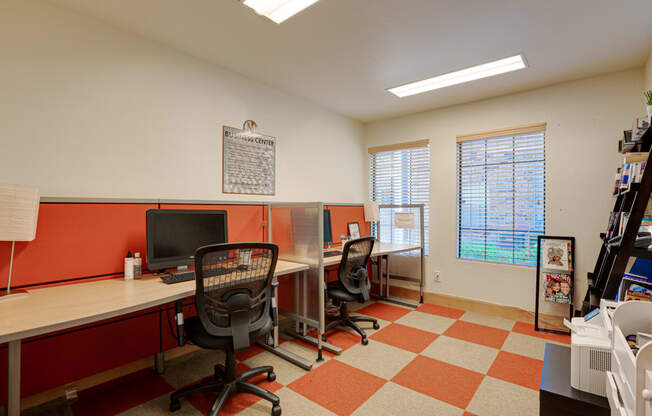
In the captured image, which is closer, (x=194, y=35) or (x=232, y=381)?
(x=232, y=381)

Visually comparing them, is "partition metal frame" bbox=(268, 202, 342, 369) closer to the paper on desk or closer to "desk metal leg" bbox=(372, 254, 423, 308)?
"desk metal leg" bbox=(372, 254, 423, 308)

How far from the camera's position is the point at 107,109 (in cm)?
225

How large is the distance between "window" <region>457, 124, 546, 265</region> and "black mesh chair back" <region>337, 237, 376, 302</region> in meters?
1.68

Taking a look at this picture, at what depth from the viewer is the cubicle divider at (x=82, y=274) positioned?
1.85 m

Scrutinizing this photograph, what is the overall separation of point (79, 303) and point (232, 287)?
75cm

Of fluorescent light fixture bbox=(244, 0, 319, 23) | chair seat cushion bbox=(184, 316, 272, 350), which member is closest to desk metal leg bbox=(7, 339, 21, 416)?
chair seat cushion bbox=(184, 316, 272, 350)

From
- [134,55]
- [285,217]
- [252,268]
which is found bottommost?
[252,268]

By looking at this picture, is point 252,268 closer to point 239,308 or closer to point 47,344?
point 239,308

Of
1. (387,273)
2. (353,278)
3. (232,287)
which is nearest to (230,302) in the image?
(232,287)

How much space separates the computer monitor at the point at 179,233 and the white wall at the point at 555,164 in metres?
2.87

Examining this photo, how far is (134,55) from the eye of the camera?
238 centimetres

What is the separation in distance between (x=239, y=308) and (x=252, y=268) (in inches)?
9.4

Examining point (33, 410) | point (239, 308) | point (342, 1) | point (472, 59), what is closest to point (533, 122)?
point (472, 59)

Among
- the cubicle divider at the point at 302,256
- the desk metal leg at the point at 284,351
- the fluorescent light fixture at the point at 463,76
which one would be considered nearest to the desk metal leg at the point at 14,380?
the desk metal leg at the point at 284,351
